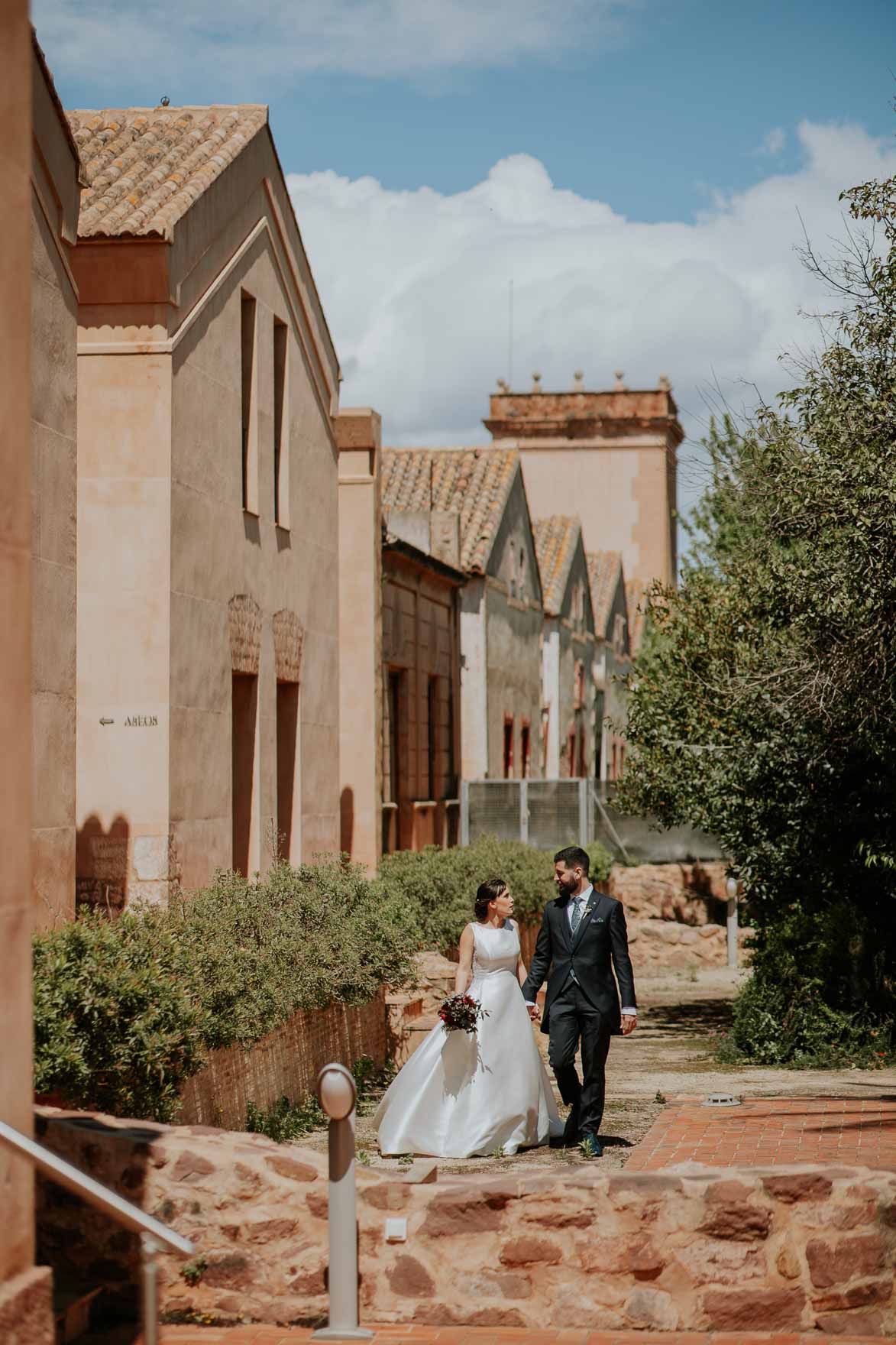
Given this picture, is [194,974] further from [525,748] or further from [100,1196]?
[525,748]

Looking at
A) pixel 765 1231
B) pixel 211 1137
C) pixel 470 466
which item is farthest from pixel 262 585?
pixel 470 466

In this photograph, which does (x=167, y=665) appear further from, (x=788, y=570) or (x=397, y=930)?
(x=788, y=570)

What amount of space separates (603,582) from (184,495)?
34.1 meters

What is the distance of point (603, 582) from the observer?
1868 inches

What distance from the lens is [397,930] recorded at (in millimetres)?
14117

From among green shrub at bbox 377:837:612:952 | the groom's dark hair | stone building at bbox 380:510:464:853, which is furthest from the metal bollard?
stone building at bbox 380:510:464:853

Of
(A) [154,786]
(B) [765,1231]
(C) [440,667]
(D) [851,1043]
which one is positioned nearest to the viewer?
(B) [765,1231]

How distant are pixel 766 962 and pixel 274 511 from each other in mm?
6872

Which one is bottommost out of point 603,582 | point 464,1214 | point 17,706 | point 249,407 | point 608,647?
point 464,1214

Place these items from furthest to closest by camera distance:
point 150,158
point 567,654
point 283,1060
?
1. point 567,654
2. point 150,158
3. point 283,1060

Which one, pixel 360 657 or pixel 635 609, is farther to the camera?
pixel 635 609

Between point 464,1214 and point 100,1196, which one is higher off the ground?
point 100,1196

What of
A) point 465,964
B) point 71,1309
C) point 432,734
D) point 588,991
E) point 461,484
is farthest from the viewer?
point 461,484

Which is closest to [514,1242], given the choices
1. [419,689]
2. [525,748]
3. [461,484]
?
[419,689]
